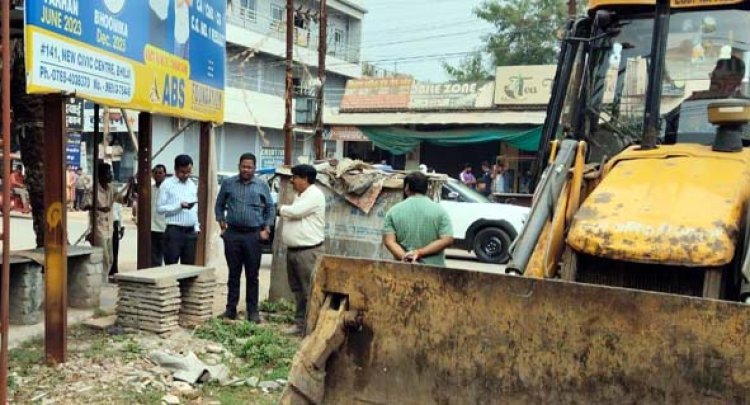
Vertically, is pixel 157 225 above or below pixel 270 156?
below

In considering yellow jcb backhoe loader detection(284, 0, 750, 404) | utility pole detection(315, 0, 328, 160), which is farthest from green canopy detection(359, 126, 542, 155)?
yellow jcb backhoe loader detection(284, 0, 750, 404)

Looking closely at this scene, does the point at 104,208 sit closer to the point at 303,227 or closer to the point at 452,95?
the point at 303,227

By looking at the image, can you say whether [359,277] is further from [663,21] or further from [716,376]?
[663,21]

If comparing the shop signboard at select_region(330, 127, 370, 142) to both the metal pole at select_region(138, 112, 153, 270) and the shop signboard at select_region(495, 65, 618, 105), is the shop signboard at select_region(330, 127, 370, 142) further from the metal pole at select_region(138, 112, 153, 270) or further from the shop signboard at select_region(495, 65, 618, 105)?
the metal pole at select_region(138, 112, 153, 270)

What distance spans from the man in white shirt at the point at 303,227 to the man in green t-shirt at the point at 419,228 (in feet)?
5.38

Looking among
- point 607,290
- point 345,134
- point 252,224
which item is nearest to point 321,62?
point 345,134

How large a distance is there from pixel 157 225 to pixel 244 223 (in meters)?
2.27

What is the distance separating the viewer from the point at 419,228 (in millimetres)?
5930

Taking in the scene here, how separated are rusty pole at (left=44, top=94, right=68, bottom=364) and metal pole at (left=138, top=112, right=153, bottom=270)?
10.7 ft

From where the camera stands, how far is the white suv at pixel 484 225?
13.6 m

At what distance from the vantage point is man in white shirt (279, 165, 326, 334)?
746cm

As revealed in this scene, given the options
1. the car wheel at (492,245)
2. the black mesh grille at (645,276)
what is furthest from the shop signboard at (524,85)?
the black mesh grille at (645,276)

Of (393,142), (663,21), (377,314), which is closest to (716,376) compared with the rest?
(377,314)

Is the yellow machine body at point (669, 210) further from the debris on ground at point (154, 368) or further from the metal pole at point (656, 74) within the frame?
the debris on ground at point (154, 368)
